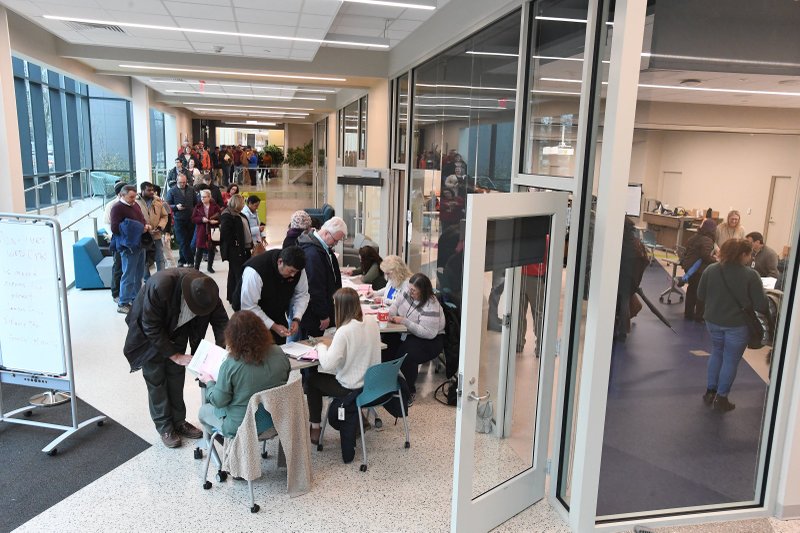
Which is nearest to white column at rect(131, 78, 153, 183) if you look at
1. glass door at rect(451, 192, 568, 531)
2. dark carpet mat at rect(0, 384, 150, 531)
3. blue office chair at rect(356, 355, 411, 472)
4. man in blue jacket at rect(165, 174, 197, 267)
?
man in blue jacket at rect(165, 174, 197, 267)

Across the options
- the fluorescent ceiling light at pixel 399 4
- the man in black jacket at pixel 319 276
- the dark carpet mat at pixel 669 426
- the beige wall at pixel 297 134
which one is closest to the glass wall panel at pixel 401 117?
the fluorescent ceiling light at pixel 399 4

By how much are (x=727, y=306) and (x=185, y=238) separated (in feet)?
29.3

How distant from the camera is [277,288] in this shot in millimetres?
4832

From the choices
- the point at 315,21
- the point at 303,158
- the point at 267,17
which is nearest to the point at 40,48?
the point at 267,17

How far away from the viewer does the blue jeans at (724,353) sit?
3594mm

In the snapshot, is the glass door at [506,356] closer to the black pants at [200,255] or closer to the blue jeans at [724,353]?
the blue jeans at [724,353]

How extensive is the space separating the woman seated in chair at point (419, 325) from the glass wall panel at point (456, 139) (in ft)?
3.23

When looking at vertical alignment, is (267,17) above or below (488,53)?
above

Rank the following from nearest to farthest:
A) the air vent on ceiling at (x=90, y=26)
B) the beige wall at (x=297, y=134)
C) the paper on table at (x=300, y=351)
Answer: the paper on table at (x=300, y=351), the air vent on ceiling at (x=90, y=26), the beige wall at (x=297, y=134)

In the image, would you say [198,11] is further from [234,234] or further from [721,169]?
[721,169]

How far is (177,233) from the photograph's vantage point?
1018 cm

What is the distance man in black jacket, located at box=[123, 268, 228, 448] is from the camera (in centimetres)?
404

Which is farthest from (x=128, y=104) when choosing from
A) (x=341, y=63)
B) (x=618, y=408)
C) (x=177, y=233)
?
(x=618, y=408)

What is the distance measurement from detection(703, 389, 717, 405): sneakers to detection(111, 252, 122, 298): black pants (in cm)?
738
